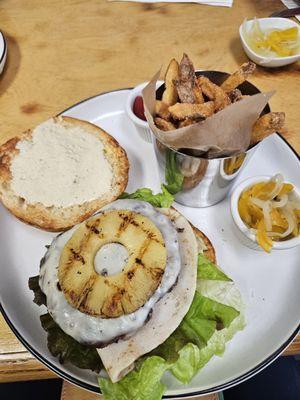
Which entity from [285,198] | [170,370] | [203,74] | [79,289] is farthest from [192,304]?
[203,74]

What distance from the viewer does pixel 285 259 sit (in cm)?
135

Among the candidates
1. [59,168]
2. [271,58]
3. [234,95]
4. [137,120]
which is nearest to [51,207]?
[59,168]

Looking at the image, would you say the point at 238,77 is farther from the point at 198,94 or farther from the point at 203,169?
the point at 203,169

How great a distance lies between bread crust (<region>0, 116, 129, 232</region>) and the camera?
139 cm

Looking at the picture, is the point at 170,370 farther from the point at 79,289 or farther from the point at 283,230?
the point at 283,230

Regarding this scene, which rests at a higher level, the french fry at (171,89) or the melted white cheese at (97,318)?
the french fry at (171,89)

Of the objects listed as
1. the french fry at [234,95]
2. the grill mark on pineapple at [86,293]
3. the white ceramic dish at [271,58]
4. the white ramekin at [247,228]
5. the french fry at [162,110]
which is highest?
the french fry at [234,95]

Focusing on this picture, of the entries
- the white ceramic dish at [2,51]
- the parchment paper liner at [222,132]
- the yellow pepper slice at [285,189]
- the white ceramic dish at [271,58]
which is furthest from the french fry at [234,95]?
the white ceramic dish at [2,51]

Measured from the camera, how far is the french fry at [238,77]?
1295mm

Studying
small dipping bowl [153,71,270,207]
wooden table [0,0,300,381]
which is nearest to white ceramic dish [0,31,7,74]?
wooden table [0,0,300,381]

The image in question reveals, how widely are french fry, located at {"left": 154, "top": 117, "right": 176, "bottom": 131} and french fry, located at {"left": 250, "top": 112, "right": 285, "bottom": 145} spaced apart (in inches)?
10.1

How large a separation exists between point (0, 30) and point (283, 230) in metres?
1.77

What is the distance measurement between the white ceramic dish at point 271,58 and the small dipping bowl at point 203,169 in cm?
56

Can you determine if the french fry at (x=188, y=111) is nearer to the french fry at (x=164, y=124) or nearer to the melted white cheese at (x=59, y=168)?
the french fry at (x=164, y=124)
